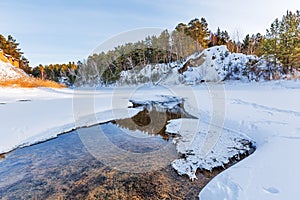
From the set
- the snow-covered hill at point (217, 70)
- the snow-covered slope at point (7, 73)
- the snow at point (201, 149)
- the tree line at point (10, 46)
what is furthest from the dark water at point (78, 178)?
the tree line at point (10, 46)

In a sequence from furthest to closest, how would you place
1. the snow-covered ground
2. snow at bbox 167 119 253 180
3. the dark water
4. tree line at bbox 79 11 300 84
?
1. tree line at bbox 79 11 300 84
2. snow at bbox 167 119 253 180
3. the dark water
4. the snow-covered ground

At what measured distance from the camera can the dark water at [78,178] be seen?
3076mm

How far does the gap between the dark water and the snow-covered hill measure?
15.7 m

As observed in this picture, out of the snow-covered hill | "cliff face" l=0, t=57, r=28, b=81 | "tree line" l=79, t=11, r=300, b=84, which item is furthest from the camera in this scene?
the snow-covered hill

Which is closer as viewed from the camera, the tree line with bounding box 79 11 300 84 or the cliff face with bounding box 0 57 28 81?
the tree line with bounding box 79 11 300 84

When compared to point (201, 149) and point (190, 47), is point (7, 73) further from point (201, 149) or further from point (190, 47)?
point (190, 47)

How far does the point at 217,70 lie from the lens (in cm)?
2066

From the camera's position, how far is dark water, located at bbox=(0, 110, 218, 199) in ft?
10.1

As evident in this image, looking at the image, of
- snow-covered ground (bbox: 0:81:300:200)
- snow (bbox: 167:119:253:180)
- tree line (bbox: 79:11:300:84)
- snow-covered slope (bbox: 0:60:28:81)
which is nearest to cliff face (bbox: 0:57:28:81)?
snow-covered slope (bbox: 0:60:28:81)

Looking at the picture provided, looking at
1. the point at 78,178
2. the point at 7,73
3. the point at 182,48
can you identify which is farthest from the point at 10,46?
the point at 78,178

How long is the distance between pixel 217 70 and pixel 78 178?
66.0 feet

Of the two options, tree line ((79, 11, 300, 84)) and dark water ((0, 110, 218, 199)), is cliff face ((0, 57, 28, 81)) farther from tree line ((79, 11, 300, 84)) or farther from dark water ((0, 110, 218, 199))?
tree line ((79, 11, 300, 84))

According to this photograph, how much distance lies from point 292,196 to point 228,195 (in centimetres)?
77

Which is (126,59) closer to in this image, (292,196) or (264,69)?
(264,69)
